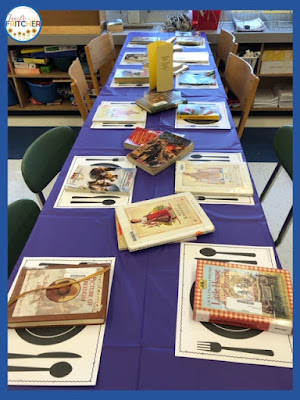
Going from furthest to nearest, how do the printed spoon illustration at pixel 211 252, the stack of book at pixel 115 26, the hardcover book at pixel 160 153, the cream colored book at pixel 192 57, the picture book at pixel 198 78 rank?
the stack of book at pixel 115 26
the cream colored book at pixel 192 57
the picture book at pixel 198 78
the hardcover book at pixel 160 153
the printed spoon illustration at pixel 211 252

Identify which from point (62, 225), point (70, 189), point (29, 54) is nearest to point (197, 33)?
point (29, 54)

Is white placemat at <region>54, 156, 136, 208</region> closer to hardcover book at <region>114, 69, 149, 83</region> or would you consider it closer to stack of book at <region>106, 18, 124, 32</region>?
hardcover book at <region>114, 69, 149, 83</region>

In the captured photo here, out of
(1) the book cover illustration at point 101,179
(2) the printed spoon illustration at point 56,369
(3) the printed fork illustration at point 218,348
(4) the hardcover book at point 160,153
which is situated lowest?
(2) the printed spoon illustration at point 56,369

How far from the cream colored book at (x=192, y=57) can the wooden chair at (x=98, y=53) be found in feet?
1.97

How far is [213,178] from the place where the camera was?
1.16m

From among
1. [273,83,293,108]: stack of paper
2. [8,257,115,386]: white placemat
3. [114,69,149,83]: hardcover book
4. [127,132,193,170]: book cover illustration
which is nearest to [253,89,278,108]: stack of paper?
[273,83,293,108]: stack of paper

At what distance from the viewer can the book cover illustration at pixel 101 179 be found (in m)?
1.13

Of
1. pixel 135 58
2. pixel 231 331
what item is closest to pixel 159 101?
pixel 135 58

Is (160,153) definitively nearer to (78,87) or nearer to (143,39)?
(78,87)

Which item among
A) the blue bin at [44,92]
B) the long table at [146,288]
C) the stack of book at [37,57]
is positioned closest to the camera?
the long table at [146,288]

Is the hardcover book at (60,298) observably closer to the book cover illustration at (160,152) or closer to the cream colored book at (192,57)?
the book cover illustration at (160,152)

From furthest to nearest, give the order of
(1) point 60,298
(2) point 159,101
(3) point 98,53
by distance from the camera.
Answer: (3) point 98,53
(2) point 159,101
(1) point 60,298

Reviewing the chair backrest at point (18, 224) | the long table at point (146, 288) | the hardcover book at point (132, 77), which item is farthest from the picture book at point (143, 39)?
the chair backrest at point (18, 224)

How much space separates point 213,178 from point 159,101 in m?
0.68
